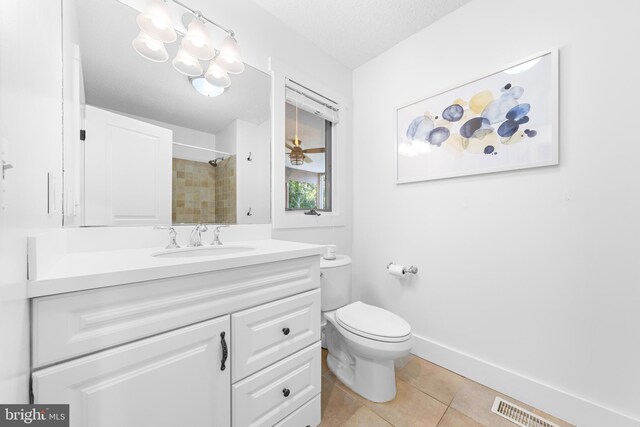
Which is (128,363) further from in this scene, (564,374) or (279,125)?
(564,374)

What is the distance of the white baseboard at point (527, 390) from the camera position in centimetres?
110

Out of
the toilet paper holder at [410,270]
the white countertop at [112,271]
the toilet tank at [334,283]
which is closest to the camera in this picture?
the white countertop at [112,271]

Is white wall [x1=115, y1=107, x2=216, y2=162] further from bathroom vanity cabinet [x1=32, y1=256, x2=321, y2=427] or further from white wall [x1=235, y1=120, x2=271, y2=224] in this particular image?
bathroom vanity cabinet [x1=32, y1=256, x2=321, y2=427]

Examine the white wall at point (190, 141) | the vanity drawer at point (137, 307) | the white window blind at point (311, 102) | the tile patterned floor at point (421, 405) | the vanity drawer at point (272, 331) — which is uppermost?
the white window blind at point (311, 102)

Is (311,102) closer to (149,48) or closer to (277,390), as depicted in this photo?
(149,48)

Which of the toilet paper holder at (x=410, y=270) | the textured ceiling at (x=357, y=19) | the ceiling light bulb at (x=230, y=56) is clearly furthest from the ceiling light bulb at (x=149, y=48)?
the toilet paper holder at (x=410, y=270)

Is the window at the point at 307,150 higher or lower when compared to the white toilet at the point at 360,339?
higher

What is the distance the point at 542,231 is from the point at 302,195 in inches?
58.0

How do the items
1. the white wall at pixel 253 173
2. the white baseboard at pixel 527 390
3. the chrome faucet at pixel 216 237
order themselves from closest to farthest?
1. the white baseboard at pixel 527 390
2. the chrome faucet at pixel 216 237
3. the white wall at pixel 253 173

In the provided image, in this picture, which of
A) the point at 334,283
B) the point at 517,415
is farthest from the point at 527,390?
the point at 334,283

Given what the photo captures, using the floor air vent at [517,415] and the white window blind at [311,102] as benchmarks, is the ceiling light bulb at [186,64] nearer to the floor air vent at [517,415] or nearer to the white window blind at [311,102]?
the white window blind at [311,102]

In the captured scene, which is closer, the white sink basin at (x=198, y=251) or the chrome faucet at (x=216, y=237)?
the white sink basin at (x=198, y=251)

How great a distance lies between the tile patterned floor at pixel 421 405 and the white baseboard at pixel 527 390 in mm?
38

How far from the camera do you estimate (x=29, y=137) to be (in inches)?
22.0
